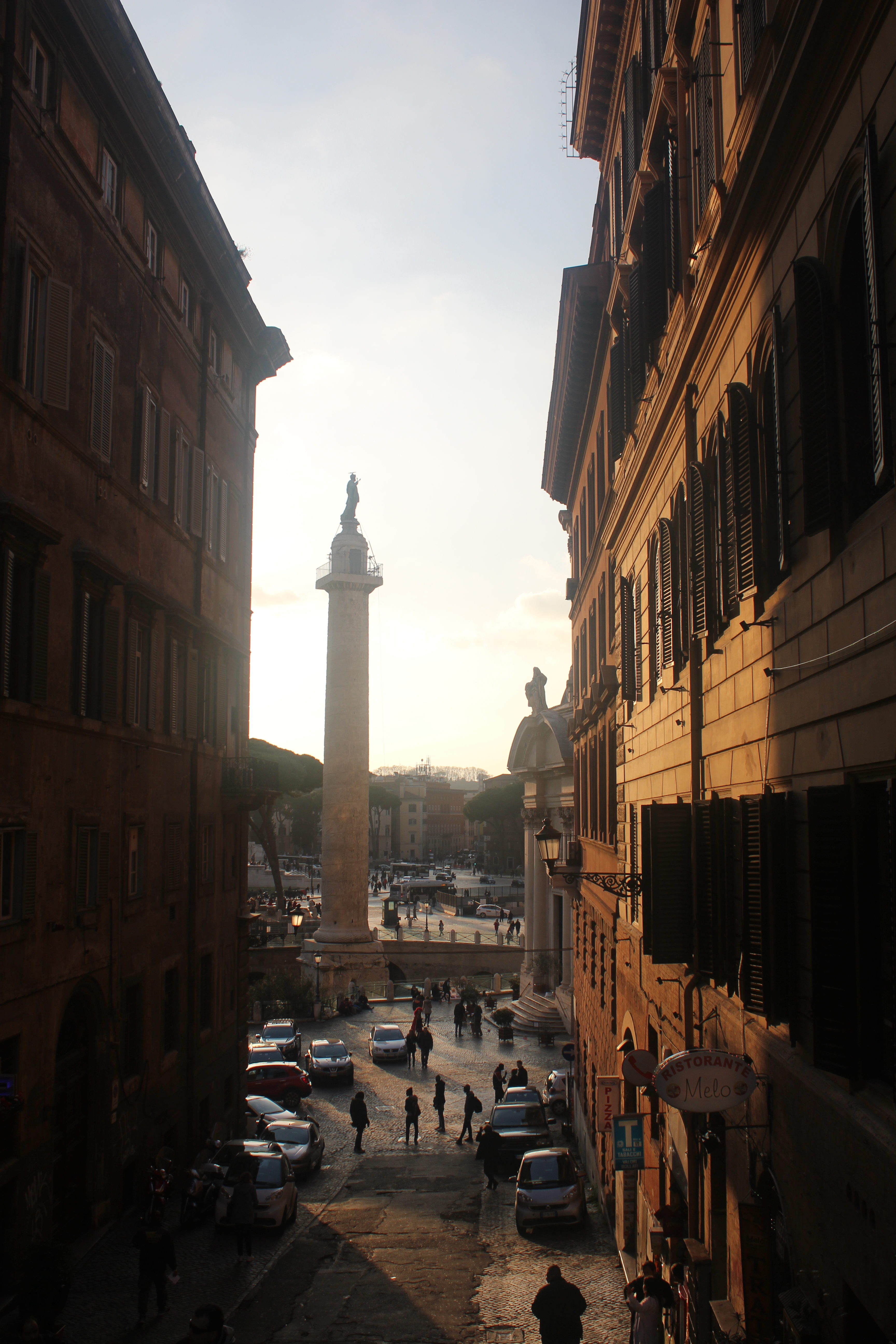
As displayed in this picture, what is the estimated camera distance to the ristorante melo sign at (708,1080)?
326 inches

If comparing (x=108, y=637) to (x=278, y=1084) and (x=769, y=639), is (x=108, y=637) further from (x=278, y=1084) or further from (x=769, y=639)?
(x=278, y=1084)

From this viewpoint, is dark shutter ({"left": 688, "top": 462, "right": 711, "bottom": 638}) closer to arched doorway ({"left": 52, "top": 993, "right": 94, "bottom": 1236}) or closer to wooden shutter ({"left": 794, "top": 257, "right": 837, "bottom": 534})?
wooden shutter ({"left": 794, "top": 257, "right": 837, "bottom": 534})

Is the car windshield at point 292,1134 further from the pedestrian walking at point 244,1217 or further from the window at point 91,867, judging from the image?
the window at point 91,867

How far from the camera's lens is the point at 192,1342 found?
996cm

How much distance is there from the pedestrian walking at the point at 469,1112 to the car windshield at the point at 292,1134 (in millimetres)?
5127

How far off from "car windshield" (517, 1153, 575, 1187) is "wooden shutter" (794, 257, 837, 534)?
16944 millimetres

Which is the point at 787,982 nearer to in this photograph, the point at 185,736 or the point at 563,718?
the point at 185,736

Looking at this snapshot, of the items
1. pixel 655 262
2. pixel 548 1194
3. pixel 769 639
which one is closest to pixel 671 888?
pixel 769 639

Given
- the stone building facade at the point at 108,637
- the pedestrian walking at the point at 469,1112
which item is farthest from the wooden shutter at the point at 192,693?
the pedestrian walking at the point at 469,1112

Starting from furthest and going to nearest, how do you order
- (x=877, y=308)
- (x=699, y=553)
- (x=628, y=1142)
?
(x=628, y=1142), (x=699, y=553), (x=877, y=308)

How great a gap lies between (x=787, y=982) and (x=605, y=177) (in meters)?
18.6

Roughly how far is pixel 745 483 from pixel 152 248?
59.6 feet

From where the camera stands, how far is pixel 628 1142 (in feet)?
46.8

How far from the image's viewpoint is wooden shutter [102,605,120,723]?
1962cm
